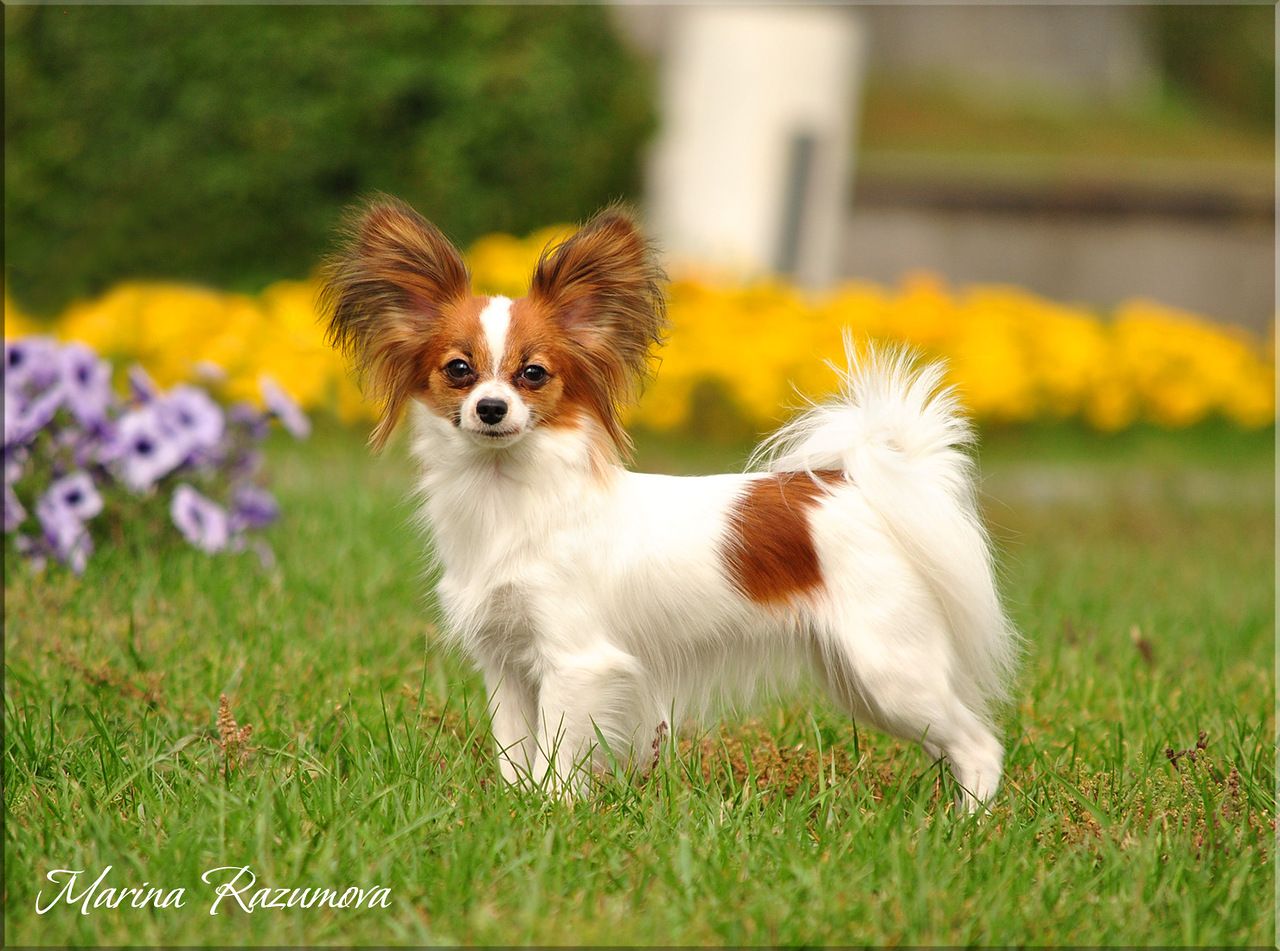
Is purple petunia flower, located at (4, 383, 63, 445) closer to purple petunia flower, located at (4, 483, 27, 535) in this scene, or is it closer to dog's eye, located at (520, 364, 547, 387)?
purple petunia flower, located at (4, 483, 27, 535)

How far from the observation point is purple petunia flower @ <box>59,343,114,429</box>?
15.0 ft

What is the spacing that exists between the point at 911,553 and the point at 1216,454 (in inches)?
258

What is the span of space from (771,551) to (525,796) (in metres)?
0.76

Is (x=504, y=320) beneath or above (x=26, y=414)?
above

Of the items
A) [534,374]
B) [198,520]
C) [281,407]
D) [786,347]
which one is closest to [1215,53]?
[786,347]

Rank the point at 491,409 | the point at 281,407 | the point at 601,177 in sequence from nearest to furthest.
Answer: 1. the point at 491,409
2. the point at 281,407
3. the point at 601,177

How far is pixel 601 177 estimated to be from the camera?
10297 mm

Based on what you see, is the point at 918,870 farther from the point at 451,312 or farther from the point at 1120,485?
the point at 1120,485

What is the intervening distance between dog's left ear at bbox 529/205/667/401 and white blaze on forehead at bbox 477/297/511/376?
123 millimetres

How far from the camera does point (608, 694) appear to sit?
10.1 feet

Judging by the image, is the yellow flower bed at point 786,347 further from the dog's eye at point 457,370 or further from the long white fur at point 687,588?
the dog's eye at point 457,370

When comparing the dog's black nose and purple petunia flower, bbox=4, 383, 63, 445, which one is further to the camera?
purple petunia flower, bbox=4, 383, 63, 445

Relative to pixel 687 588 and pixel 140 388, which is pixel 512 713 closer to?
pixel 687 588

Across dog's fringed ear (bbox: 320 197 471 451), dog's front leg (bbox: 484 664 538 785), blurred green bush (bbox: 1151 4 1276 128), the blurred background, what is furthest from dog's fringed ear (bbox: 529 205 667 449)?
blurred green bush (bbox: 1151 4 1276 128)
